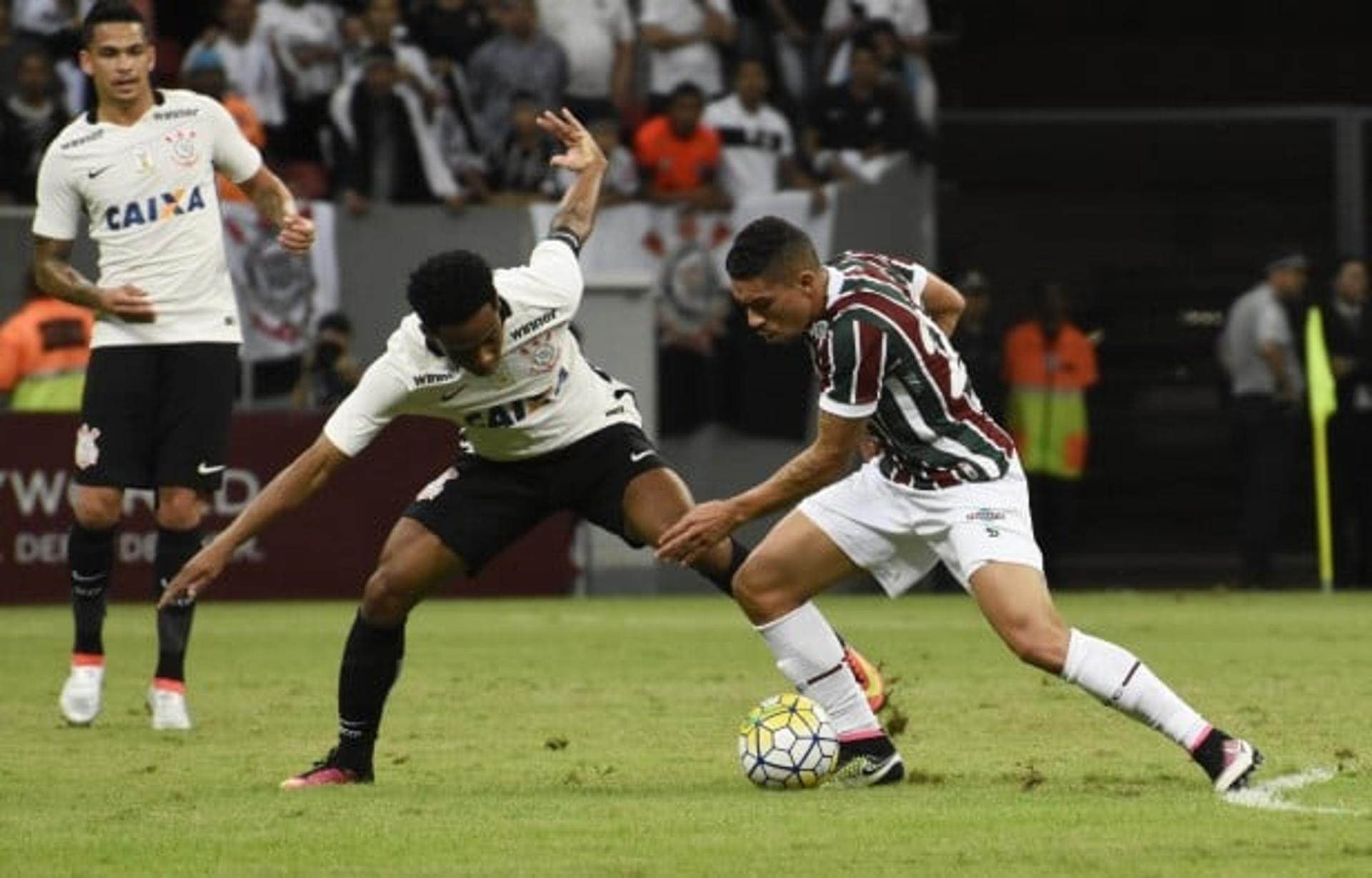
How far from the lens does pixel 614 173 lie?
22.0 metres

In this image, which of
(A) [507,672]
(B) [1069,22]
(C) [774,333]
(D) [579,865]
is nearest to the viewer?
(D) [579,865]

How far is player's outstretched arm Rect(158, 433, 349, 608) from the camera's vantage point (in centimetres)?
938

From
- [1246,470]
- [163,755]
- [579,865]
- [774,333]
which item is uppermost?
[774,333]

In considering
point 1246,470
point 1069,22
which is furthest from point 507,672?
point 1069,22

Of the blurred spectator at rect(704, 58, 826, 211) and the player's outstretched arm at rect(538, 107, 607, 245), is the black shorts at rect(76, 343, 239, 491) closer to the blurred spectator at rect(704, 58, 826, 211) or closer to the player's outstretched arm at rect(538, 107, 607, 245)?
the player's outstretched arm at rect(538, 107, 607, 245)

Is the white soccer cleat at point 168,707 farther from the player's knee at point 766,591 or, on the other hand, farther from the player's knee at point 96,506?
the player's knee at point 766,591

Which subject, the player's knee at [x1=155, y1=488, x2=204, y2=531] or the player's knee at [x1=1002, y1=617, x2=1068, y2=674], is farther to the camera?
the player's knee at [x1=155, y1=488, x2=204, y2=531]

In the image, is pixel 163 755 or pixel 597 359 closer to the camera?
pixel 163 755

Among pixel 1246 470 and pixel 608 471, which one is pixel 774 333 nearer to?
pixel 608 471

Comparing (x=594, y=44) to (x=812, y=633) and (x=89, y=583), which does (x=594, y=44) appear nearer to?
(x=89, y=583)

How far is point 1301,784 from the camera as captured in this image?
968 centimetres

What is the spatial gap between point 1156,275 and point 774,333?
14.2 meters

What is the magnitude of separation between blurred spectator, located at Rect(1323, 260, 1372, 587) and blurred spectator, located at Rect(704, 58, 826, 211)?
378 centimetres

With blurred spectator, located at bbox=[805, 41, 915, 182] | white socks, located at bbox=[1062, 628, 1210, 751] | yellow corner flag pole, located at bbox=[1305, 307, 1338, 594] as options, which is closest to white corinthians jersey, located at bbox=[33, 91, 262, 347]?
white socks, located at bbox=[1062, 628, 1210, 751]
